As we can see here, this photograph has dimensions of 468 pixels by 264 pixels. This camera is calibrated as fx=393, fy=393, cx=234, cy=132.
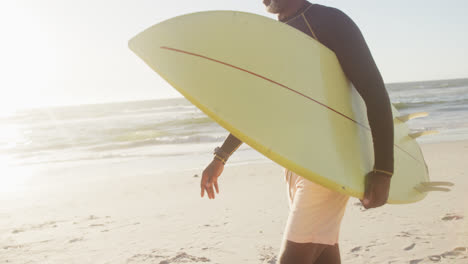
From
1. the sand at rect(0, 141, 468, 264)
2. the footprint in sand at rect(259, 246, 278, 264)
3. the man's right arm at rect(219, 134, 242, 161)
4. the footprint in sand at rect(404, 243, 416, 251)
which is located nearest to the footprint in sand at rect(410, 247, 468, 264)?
the sand at rect(0, 141, 468, 264)

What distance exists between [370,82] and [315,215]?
0.52 metres

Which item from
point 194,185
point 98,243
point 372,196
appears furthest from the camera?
point 194,185

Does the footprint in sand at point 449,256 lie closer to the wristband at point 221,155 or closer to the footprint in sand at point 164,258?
the footprint in sand at point 164,258

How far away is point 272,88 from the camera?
1541 millimetres

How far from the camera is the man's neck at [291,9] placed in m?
1.57

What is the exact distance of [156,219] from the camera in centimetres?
478

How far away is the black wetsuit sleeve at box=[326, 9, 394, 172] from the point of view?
1381 mm

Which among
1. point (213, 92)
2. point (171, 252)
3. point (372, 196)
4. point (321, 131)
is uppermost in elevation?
point (213, 92)

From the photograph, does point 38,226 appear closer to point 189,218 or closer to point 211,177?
point 189,218

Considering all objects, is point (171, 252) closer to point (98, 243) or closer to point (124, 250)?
point (124, 250)

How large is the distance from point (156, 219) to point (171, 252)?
45.1 inches

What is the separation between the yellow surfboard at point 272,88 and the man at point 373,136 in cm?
7

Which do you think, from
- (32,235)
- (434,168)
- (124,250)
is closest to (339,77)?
(124,250)

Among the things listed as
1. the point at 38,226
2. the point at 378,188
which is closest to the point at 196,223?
the point at 38,226
